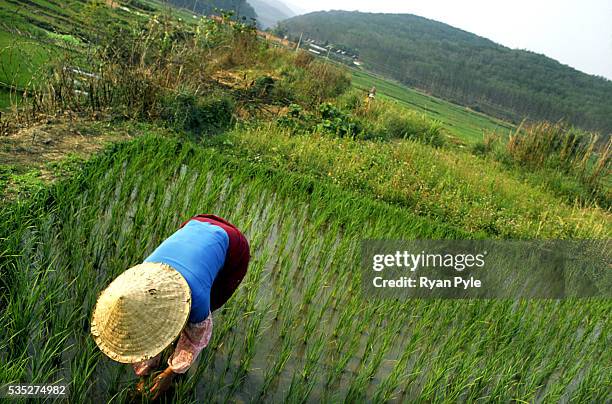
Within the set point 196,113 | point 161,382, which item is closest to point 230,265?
point 161,382

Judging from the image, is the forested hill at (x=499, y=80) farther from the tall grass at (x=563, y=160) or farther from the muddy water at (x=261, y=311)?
the muddy water at (x=261, y=311)

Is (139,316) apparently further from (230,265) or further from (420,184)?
(420,184)

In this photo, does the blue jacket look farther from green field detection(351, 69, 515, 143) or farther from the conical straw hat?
green field detection(351, 69, 515, 143)

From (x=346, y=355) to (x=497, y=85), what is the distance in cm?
5748

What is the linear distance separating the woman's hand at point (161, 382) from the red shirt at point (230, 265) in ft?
1.04

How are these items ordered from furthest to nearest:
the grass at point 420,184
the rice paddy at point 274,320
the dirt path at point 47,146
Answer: the grass at point 420,184 → the dirt path at point 47,146 → the rice paddy at point 274,320

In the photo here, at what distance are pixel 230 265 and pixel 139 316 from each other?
589 mm

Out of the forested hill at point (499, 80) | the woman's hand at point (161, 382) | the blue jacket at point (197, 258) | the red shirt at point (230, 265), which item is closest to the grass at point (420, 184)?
the red shirt at point (230, 265)

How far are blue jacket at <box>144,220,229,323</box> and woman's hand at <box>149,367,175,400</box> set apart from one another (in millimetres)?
267

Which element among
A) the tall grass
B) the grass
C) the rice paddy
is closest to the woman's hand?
the rice paddy

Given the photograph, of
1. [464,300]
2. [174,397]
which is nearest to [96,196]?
[174,397]

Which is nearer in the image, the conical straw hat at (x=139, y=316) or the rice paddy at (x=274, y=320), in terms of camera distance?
the conical straw hat at (x=139, y=316)

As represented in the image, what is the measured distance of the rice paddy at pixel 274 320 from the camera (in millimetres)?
1880

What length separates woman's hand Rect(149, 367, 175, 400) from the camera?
1.62m
